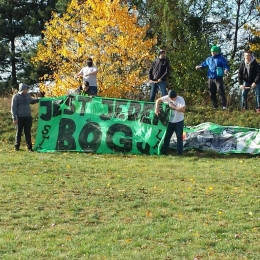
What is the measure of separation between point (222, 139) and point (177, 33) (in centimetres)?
1511

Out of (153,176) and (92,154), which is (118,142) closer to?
(92,154)

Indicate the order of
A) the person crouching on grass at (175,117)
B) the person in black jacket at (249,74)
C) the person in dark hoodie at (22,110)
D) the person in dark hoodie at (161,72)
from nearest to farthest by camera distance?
the person crouching on grass at (175,117) < the person in dark hoodie at (22,110) < the person in black jacket at (249,74) < the person in dark hoodie at (161,72)

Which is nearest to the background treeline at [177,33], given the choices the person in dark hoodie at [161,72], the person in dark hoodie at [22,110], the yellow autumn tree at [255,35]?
the yellow autumn tree at [255,35]

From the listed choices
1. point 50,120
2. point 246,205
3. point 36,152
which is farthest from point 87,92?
point 246,205

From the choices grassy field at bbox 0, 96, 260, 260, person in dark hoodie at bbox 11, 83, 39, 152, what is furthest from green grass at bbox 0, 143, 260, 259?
person in dark hoodie at bbox 11, 83, 39, 152

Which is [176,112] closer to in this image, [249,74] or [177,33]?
[249,74]

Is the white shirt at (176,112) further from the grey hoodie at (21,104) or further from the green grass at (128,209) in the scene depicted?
the grey hoodie at (21,104)

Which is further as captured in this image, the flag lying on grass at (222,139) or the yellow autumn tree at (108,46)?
the yellow autumn tree at (108,46)

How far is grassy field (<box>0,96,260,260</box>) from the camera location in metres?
6.07

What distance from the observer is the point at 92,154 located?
14008 mm

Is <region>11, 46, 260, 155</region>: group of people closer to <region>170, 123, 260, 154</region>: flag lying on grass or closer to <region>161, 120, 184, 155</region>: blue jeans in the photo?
<region>161, 120, 184, 155</region>: blue jeans

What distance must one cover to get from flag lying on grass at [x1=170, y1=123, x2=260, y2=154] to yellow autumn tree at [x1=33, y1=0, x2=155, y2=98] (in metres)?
10.1

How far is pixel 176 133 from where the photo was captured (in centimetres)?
1378

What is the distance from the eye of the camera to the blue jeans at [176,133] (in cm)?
1367
